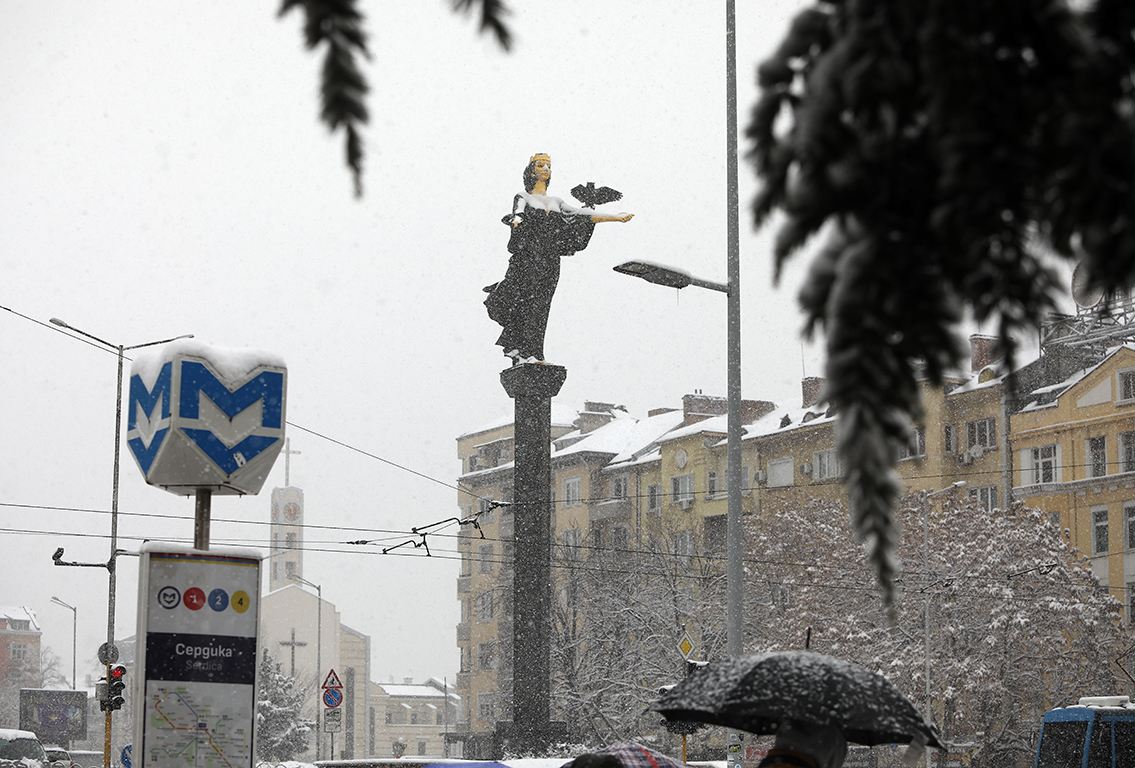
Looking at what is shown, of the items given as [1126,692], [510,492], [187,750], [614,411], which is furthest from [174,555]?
[614,411]

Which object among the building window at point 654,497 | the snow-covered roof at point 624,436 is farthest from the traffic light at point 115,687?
the snow-covered roof at point 624,436

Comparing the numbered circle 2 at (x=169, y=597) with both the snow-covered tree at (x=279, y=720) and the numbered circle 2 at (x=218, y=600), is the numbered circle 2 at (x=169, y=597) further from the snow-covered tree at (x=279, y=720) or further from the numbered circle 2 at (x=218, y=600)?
the snow-covered tree at (x=279, y=720)

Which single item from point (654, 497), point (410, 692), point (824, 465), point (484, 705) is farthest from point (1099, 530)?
point (410, 692)

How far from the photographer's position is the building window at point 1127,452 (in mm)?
45625

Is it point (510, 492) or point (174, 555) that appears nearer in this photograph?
point (174, 555)

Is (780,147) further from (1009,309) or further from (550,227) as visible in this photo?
(550,227)

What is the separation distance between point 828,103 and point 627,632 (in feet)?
155

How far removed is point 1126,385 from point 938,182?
4840 cm

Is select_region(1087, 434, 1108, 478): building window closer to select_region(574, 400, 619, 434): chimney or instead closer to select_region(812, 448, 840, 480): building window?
select_region(812, 448, 840, 480): building window

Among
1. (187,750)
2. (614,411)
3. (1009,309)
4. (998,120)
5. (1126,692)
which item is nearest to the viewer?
(998,120)

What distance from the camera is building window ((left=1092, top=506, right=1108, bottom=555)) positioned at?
46.4m

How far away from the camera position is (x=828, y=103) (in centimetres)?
143

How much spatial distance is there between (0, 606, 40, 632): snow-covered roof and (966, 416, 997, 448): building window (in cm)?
10921

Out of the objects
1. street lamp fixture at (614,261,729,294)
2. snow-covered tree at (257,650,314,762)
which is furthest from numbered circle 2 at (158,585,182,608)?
snow-covered tree at (257,650,314,762)
